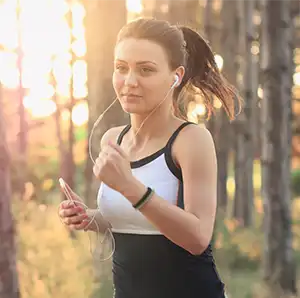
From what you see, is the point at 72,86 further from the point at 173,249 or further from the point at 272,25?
the point at 173,249

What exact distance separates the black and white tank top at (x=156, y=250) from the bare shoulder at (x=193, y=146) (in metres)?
0.01

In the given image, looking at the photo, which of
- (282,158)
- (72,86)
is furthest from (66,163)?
(282,158)

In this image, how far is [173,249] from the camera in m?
1.08

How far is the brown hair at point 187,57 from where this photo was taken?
1.12 metres

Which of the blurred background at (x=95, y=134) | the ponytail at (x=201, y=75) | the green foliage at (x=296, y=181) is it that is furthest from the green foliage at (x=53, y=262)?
the green foliage at (x=296, y=181)

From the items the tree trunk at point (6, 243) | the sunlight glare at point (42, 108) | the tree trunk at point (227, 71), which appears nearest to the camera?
the tree trunk at point (6, 243)

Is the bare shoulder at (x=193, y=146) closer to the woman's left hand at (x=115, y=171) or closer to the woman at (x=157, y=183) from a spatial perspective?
the woman at (x=157, y=183)

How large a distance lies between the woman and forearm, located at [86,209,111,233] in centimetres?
Result: 2

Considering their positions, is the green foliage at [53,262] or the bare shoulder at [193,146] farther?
the green foliage at [53,262]

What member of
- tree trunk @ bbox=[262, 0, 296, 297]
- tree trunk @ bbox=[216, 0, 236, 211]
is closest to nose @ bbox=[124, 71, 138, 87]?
tree trunk @ bbox=[262, 0, 296, 297]

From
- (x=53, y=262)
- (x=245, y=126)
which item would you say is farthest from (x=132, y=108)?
(x=245, y=126)

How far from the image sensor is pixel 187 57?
1207mm

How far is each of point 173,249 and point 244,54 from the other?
135 inches

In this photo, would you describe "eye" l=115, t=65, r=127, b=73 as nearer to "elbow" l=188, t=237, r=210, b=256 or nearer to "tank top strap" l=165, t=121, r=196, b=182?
"tank top strap" l=165, t=121, r=196, b=182
